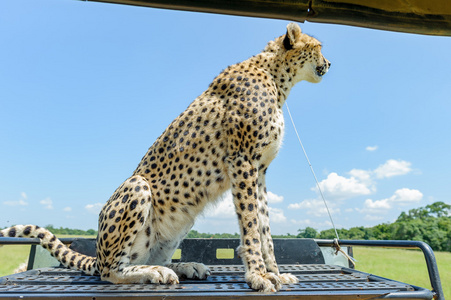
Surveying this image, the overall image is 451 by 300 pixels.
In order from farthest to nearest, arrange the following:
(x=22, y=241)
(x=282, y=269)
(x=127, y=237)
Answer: (x=282, y=269), (x=22, y=241), (x=127, y=237)

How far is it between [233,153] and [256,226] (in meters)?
0.53

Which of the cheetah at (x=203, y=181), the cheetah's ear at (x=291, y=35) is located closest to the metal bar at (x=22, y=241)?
the cheetah at (x=203, y=181)

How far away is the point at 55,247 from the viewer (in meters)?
2.93

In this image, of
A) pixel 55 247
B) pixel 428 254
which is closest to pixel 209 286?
pixel 428 254

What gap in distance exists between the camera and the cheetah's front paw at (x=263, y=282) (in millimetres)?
2111

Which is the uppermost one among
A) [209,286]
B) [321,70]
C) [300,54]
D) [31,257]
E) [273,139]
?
[300,54]

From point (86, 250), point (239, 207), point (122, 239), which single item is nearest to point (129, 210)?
point (122, 239)

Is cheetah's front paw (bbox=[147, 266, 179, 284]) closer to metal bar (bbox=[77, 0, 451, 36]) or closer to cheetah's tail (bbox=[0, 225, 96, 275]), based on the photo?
cheetah's tail (bbox=[0, 225, 96, 275])

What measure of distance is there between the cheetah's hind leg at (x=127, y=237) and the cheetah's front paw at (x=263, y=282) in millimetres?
559

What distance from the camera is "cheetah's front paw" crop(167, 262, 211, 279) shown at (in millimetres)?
2535

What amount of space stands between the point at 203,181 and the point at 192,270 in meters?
0.63

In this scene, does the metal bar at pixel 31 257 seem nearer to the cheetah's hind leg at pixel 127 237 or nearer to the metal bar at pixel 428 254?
the cheetah's hind leg at pixel 127 237

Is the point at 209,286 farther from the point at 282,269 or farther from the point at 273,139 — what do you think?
the point at 273,139

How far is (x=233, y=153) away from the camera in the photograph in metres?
2.58
